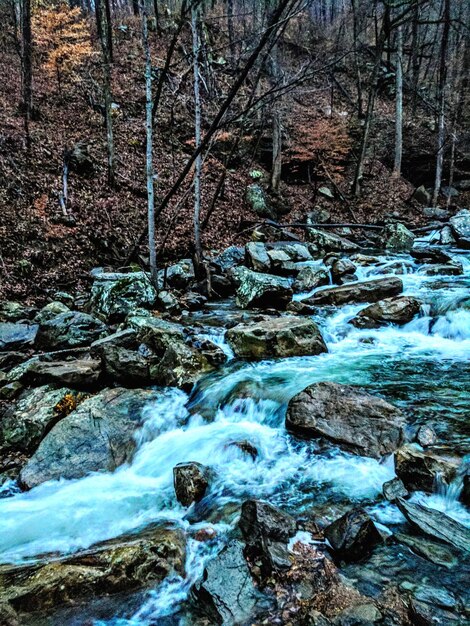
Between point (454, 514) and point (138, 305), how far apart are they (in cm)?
738

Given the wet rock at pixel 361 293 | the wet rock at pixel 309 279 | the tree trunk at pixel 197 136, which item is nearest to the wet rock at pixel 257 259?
the wet rock at pixel 309 279

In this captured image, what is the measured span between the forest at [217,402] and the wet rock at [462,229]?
0.26 ft

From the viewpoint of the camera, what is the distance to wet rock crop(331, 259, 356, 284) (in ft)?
38.1

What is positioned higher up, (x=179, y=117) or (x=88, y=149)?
(x=179, y=117)

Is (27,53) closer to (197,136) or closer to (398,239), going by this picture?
(197,136)

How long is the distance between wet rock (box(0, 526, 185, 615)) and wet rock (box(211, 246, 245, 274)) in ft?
32.1

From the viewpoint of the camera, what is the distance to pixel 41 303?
930 centimetres

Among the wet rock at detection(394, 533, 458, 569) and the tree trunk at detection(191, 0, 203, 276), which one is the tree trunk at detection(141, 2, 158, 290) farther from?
the wet rock at detection(394, 533, 458, 569)

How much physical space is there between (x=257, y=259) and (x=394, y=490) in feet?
30.7

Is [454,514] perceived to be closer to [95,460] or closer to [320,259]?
[95,460]

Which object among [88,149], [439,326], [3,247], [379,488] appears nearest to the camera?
[379,488]

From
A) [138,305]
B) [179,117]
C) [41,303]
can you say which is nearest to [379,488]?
[138,305]

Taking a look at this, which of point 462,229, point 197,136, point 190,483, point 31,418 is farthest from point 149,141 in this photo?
point 462,229

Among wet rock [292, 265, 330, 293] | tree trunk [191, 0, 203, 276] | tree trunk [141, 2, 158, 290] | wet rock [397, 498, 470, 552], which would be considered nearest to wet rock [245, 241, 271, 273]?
wet rock [292, 265, 330, 293]
